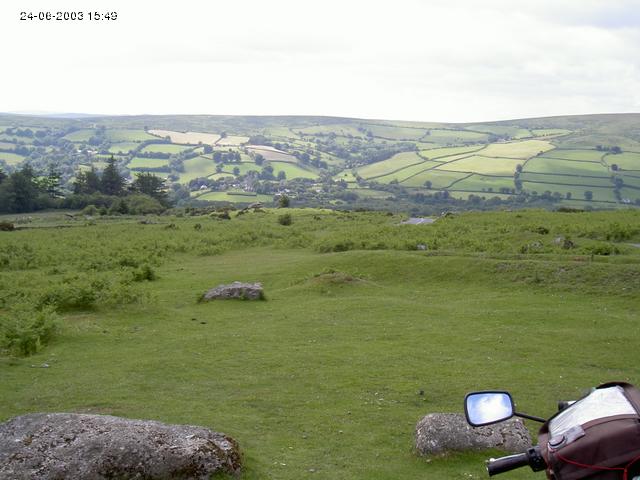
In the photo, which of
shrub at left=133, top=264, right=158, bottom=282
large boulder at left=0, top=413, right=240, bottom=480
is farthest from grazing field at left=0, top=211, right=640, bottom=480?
large boulder at left=0, top=413, right=240, bottom=480

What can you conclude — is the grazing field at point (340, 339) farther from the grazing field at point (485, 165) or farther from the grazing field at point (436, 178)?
the grazing field at point (485, 165)

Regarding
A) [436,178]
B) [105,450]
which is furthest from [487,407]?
[436,178]

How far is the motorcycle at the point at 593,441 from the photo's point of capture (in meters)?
3.65

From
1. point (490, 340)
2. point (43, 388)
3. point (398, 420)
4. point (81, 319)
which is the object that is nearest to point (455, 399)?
point (398, 420)

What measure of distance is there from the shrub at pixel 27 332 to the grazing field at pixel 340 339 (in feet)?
1.39

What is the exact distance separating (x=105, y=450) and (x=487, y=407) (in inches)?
271

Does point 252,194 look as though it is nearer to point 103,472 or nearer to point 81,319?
point 81,319

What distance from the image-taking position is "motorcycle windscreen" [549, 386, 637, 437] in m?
4.04

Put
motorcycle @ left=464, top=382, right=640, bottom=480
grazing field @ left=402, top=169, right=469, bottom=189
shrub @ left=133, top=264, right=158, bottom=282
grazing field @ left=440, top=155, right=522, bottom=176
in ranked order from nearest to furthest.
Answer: motorcycle @ left=464, top=382, right=640, bottom=480 → shrub @ left=133, top=264, right=158, bottom=282 → grazing field @ left=402, top=169, right=469, bottom=189 → grazing field @ left=440, top=155, right=522, bottom=176

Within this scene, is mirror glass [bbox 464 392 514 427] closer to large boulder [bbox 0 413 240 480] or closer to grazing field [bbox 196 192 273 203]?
large boulder [bbox 0 413 240 480]

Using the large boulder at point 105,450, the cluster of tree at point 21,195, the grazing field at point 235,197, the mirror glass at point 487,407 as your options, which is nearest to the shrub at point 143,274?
the large boulder at point 105,450

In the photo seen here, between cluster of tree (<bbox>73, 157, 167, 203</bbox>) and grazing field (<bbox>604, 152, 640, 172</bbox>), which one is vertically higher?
grazing field (<bbox>604, 152, 640, 172</bbox>)

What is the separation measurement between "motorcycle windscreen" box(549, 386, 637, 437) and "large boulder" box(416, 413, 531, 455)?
7.07 m

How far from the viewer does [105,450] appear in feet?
30.8
